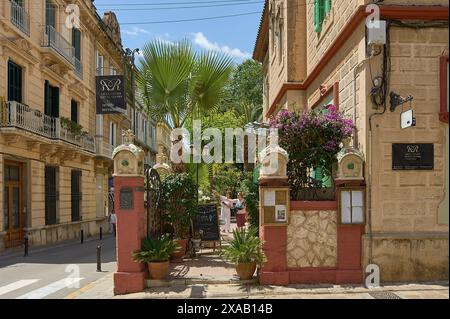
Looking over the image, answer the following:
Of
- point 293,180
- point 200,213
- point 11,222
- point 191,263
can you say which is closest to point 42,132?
point 11,222

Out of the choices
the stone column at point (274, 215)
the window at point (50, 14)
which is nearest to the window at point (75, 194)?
the window at point (50, 14)

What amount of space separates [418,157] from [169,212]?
5.61m

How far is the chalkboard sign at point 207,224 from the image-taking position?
12141 mm

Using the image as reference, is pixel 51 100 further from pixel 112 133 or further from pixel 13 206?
pixel 112 133

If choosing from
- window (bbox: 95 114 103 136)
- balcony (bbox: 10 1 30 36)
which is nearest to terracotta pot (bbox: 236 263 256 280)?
balcony (bbox: 10 1 30 36)

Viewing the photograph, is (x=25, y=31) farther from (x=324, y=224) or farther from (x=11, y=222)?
(x=324, y=224)

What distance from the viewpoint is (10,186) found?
1838cm

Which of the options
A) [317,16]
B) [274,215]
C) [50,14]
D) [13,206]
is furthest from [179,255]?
[50,14]

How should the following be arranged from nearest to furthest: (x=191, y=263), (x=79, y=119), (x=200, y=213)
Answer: (x=191, y=263) → (x=200, y=213) → (x=79, y=119)

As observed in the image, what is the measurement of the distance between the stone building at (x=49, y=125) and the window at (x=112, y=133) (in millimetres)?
2481

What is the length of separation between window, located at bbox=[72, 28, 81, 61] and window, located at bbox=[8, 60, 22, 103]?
6.77 meters

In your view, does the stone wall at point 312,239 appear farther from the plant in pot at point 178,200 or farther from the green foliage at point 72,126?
the green foliage at point 72,126

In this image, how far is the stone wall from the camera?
29.1 ft

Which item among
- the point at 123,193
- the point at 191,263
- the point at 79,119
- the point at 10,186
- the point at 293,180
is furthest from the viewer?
the point at 79,119
